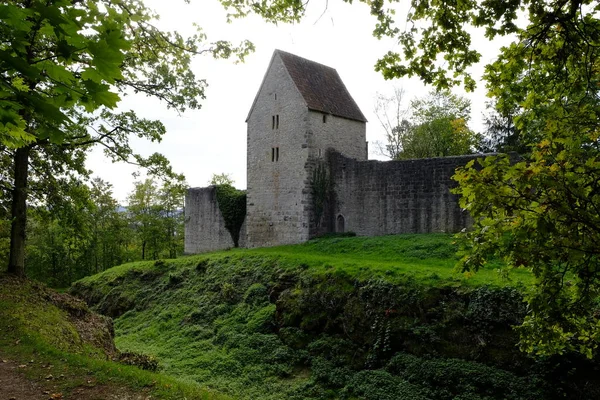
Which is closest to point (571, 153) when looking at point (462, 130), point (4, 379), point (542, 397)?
point (542, 397)

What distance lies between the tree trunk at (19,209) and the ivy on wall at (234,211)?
51.9ft

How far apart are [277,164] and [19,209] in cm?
1426

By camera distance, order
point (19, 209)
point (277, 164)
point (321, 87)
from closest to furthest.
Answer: point (19, 209)
point (277, 164)
point (321, 87)

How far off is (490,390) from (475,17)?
7.88 meters

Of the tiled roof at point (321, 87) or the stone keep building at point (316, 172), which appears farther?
the tiled roof at point (321, 87)

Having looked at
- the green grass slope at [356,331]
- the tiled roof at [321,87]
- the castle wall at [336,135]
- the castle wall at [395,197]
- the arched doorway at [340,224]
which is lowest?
the green grass slope at [356,331]

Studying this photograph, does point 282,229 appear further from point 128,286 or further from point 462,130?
point 462,130

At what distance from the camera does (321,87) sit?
86.3ft

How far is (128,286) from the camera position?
23.3 m

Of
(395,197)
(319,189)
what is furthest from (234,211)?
(395,197)

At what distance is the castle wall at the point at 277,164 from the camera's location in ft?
79.5

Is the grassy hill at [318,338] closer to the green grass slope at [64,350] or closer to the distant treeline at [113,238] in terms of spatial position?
the green grass slope at [64,350]

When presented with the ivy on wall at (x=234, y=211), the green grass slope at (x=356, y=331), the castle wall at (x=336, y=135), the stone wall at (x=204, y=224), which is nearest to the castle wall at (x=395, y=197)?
the castle wall at (x=336, y=135)

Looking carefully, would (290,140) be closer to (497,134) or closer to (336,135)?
(336,135)
